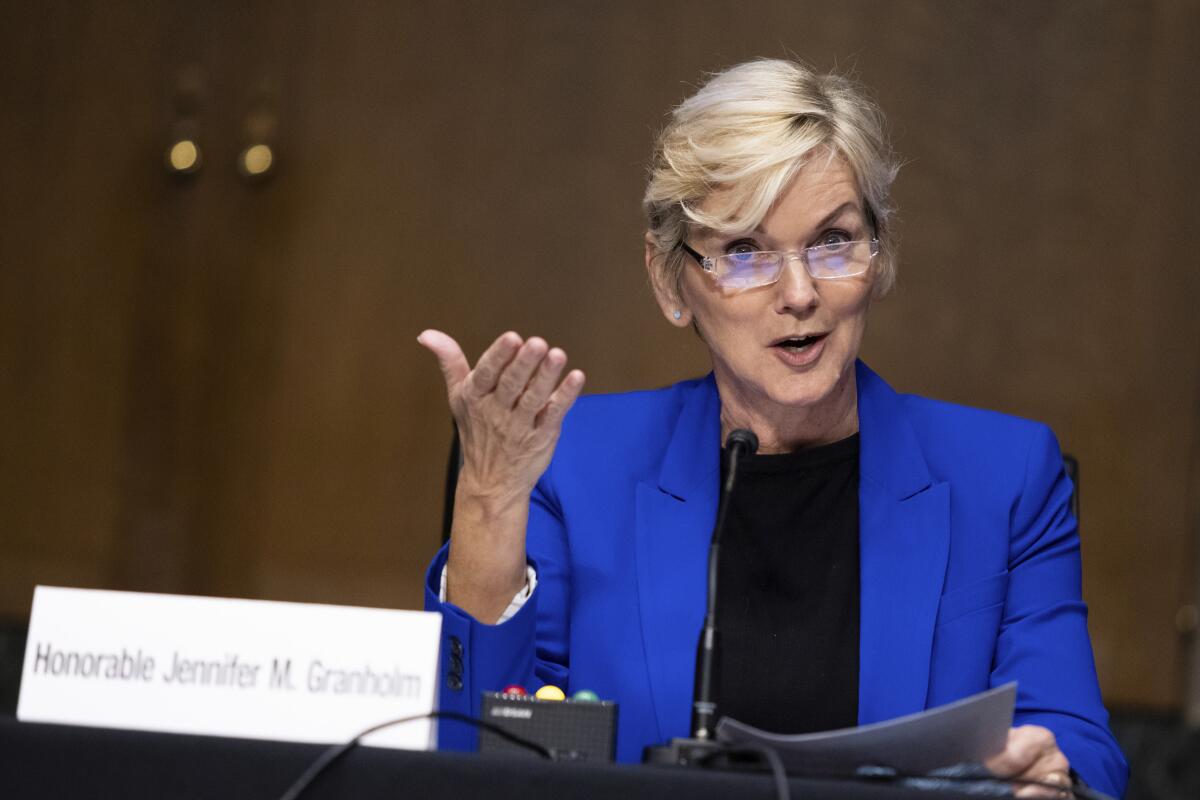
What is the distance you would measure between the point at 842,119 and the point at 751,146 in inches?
5.6

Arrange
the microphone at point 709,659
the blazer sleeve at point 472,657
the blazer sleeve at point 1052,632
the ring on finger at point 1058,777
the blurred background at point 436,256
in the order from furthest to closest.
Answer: the blurred background at point 436,256
the blazer sleeve at point 1052,632
the blazer sleeve at point 472,657
the ring on finger at point 1058,777
the microphone at point 709,659

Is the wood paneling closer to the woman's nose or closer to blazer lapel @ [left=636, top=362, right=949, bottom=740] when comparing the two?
blazer lapel @ [left=636, top=362, right=949, bottom=740]

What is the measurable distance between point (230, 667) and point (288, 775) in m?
0.15

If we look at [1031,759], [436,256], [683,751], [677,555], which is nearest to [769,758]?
[683,751]

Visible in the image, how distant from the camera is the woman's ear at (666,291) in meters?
2.04

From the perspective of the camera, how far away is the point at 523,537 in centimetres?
161

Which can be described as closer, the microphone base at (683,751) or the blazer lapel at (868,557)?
the microphone base at (683,751)

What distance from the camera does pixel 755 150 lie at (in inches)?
73.5

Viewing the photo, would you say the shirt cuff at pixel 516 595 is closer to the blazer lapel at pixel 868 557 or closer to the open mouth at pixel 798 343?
the blazer lapel at pixel 868 557

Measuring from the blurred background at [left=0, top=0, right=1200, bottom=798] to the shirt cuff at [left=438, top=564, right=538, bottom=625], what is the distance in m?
1.94

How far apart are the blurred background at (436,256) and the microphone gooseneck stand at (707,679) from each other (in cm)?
203

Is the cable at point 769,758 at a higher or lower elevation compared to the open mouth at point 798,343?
lower

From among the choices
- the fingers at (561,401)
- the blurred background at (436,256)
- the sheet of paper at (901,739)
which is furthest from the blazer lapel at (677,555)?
the blurred background at (436,256)

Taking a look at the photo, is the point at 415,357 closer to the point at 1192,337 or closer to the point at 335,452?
the point at 335,452
